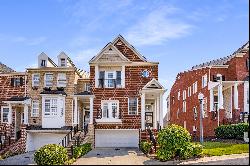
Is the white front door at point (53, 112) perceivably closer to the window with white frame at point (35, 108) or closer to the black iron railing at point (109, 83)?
the window with white frame at point (35, 108)

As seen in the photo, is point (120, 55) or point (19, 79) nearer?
point (120, 55)

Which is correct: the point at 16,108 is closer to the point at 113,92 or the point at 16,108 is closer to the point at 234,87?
the point at 113,92

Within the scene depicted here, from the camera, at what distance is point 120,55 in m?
41.2

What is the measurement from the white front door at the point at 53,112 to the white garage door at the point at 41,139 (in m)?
1.31

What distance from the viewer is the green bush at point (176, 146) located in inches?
1074

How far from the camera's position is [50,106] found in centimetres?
4241

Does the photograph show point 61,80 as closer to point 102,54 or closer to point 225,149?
point 102,54

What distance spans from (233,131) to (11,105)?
21.4 m

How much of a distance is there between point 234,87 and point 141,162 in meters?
16.9

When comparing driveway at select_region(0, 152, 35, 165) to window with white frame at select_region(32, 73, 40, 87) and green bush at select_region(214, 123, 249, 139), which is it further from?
green bush at select_region(214, 123, 249, 139)

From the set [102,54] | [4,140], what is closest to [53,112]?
[4,140]

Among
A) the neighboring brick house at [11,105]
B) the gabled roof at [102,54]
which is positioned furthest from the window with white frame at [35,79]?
the gabled roof at [102,54]

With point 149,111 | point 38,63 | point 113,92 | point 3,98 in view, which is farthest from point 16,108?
point 149,111

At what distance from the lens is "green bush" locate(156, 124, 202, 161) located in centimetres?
2727
